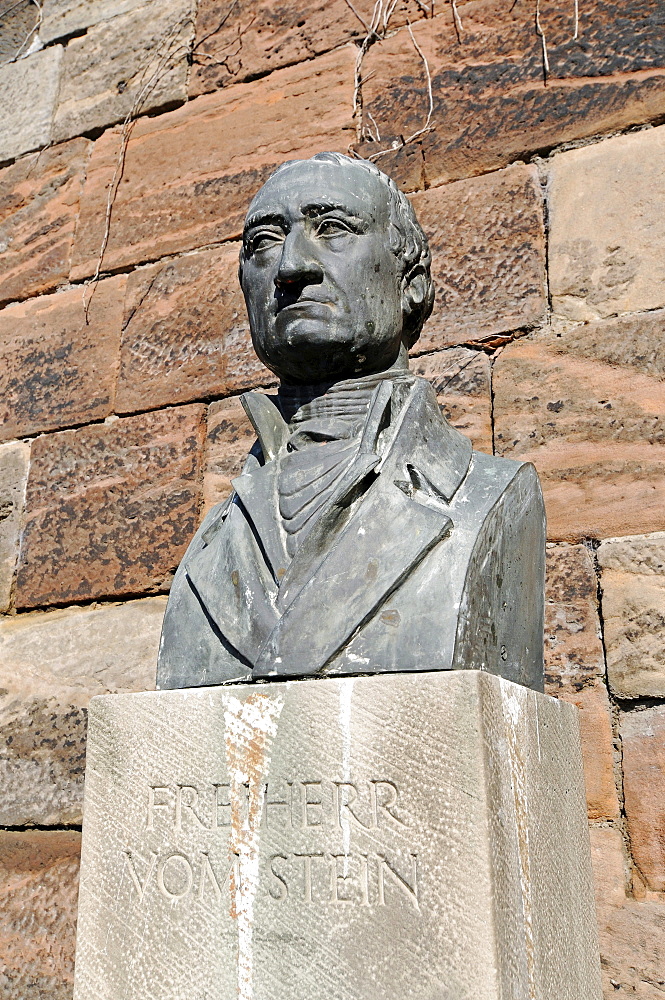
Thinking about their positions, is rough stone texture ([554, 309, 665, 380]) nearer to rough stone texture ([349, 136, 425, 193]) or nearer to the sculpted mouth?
rough stone texture ([349, 136, 425, 193])

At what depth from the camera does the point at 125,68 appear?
4.35m

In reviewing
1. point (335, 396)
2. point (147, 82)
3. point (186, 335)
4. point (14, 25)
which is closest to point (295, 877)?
point (335, 396)

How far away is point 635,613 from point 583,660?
0.18m

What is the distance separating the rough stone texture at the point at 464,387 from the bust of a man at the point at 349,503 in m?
0.86

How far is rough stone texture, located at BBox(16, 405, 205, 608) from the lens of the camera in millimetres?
3588

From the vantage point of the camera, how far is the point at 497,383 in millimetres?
3234

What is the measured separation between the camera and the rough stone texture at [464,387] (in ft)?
10.5

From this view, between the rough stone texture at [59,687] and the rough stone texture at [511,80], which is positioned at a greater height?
the rough stone texture at [511,80]

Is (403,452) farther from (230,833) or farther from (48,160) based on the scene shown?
(48,160)

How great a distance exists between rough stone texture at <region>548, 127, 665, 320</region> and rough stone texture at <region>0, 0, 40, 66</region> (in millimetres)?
2691

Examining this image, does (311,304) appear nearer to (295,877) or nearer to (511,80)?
(295,877)

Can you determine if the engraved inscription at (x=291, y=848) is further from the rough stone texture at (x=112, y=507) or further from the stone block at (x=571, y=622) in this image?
the rough stone texture at (x=112, y=507)

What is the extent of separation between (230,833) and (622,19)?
2.79 meters

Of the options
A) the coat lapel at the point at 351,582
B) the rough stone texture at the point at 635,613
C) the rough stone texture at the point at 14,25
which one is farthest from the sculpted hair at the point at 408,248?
the rough stone texture at the point at 14,25
